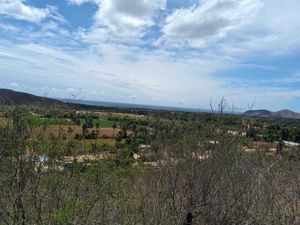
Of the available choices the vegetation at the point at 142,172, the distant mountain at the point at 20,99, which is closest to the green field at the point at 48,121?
the vegetation at the point at 142,172

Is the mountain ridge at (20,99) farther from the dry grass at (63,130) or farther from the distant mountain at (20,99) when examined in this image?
the dry grass at (63,130)

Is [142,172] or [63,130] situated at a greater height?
[63,130]

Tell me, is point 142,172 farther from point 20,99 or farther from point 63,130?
point 20,99

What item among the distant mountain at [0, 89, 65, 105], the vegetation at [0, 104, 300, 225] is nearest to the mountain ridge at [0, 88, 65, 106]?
the distant mountain at [0, 89, 65, 105]

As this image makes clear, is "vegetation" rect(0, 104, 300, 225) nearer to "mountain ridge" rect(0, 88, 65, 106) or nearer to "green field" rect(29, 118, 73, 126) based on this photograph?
"green field" rect(29, 118, 73, 126)

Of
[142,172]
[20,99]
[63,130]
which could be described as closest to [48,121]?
[63,130]

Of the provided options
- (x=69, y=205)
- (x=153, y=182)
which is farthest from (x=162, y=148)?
(x=69, y=205)
